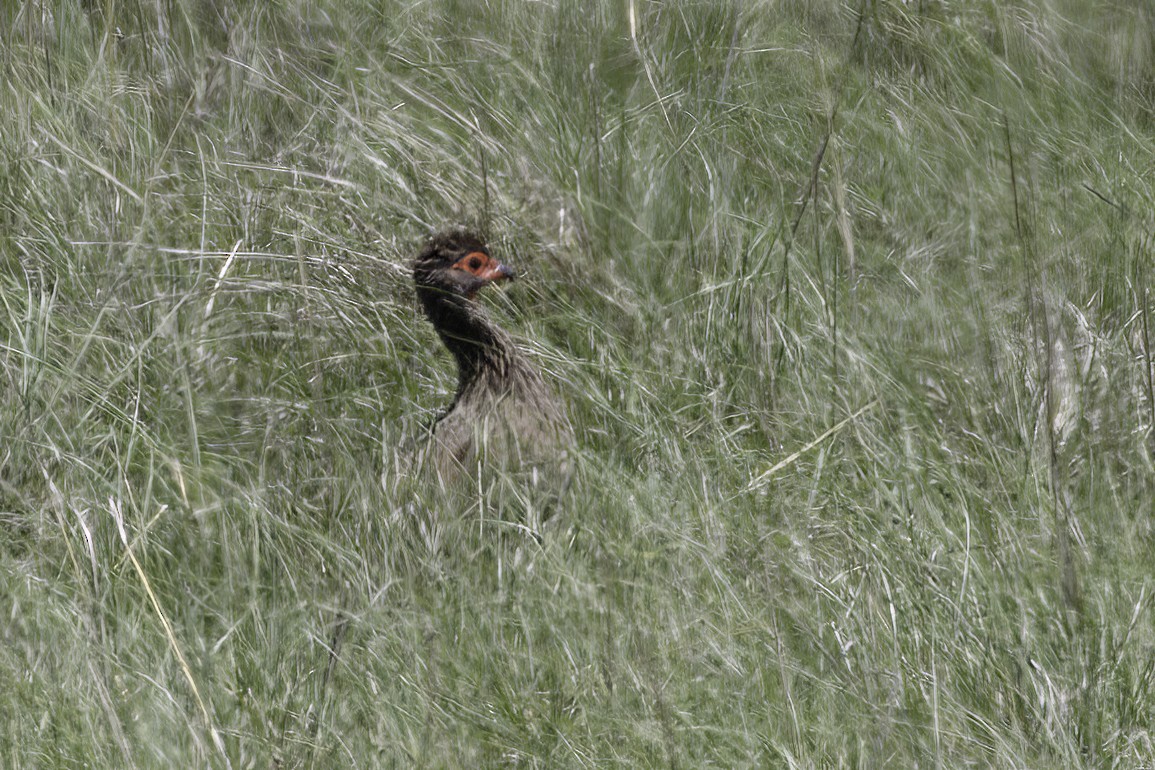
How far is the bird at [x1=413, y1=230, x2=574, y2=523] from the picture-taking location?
2998 millimetres

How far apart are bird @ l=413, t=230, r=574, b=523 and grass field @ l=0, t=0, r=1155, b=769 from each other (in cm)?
8

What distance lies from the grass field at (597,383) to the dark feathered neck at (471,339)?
3.1 inches

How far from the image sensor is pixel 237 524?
2602 mm

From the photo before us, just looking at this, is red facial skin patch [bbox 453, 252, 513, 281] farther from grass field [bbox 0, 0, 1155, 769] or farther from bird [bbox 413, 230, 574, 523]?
grass field [bbox 0, 0, 1155, 769]

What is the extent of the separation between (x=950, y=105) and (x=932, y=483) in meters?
1.59

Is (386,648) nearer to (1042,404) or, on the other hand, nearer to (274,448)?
(274,448)

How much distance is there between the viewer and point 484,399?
3.37 meters

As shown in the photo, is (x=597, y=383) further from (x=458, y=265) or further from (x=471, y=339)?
(x=458, y=265)

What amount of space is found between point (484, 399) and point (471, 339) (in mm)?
243

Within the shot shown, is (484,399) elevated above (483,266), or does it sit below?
below

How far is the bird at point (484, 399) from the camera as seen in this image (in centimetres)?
300

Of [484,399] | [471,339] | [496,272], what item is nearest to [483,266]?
[496,272]

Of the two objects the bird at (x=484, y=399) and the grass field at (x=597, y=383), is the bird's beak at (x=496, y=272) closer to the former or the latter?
the bird at (x=484, y=399)

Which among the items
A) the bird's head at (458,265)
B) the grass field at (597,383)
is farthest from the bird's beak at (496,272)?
the grass field at (597,383)
